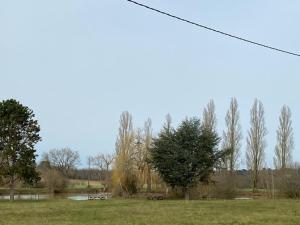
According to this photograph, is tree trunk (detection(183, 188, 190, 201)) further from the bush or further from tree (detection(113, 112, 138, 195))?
the bush

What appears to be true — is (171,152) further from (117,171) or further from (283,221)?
(283,221)

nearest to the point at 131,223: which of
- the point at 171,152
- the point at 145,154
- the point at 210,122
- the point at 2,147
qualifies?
the point at 171,152

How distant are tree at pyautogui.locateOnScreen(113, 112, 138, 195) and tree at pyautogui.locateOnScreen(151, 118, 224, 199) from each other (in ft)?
28.5

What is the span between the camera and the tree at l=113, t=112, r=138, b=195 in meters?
53.6

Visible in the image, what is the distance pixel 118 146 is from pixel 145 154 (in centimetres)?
344

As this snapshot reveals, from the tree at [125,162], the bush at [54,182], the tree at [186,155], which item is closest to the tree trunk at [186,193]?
the tree at [186,155]

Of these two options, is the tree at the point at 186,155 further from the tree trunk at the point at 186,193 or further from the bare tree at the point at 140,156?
the bare tree at the point at 140,156

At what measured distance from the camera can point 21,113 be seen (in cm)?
4512

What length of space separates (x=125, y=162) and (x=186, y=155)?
13828 mm

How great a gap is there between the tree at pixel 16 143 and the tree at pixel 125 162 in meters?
11.3

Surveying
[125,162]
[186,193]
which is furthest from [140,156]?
[186,193]

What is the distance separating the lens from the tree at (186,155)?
44062mm

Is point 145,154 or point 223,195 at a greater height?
point 145,154

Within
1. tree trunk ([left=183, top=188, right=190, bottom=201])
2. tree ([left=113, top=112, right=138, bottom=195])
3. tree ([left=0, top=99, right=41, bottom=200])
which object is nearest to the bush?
tree ([left=113, top=112, right=138, bottom=195])
